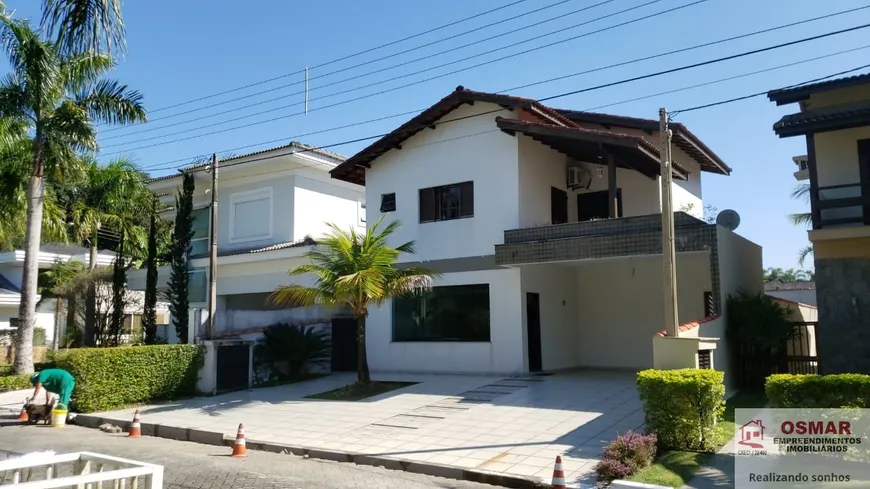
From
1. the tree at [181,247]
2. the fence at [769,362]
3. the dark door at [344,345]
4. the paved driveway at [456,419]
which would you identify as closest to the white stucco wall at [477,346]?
the paved driveway at [456,419]

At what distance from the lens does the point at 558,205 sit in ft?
66.0

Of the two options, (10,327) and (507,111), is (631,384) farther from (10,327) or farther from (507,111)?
(10,327)

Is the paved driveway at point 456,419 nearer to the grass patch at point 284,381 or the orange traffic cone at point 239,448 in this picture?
the grass patch at point 284,381

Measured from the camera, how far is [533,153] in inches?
746

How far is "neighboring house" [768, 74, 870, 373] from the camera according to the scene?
14.0 meters

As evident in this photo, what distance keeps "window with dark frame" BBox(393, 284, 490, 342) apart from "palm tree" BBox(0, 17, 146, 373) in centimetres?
1005

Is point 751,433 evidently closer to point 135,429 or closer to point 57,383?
point 135,429

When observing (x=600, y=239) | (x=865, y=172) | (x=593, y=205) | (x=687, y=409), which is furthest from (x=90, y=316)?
(x=865, y=172)

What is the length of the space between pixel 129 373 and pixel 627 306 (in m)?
13.3

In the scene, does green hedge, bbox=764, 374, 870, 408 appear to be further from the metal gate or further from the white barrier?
the metal gate

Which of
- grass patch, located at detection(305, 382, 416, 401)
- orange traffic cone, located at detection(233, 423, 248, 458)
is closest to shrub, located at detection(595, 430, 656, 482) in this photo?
orange traffic cone, located at detection(233, 423, 248, 458)

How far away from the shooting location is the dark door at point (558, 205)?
65.0ft

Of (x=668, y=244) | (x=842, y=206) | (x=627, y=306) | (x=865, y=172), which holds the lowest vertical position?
(x=627, y=306)

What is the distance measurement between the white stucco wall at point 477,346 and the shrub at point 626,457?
8.38 meters
